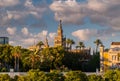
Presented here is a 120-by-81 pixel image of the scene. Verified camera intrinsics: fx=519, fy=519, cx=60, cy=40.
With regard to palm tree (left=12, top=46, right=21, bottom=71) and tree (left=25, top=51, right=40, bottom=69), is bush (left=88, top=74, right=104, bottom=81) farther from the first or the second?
palm tree (left=12, top=46, right=21, bottom=71)

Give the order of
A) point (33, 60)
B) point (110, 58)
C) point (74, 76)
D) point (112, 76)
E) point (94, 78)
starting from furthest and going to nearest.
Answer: point (110, 58)
point (33, 60)
point (112, 76)
point (94, 78)
point (74, 76)

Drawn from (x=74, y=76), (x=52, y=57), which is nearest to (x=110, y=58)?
(x=52, y=57)

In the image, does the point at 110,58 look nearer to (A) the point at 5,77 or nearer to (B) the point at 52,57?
(B) the point at 52,57

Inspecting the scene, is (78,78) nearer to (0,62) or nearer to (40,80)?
(40,80)

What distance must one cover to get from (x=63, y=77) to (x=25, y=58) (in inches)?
1771

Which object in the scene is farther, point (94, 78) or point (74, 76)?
point (94, 78)

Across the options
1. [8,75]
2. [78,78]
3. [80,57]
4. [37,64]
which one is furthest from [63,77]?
[80,57]

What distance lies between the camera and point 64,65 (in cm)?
15775

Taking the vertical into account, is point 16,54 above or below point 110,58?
above

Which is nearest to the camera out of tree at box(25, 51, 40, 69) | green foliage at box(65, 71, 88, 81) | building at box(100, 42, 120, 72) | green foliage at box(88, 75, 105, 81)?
green foliage at box(65, 71, 88, 81)

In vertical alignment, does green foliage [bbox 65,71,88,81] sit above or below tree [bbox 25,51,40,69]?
below

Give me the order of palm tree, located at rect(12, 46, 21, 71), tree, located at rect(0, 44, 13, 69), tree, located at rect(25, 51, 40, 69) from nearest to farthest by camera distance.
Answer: tree, located at rect(25, 51, 40, 69), palm tree, located at rect(12, 46, 21, 71), tree, located at rect(0, 44, 13, 69)

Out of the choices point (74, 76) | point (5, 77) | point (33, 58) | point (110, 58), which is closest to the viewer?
point (5, 77)

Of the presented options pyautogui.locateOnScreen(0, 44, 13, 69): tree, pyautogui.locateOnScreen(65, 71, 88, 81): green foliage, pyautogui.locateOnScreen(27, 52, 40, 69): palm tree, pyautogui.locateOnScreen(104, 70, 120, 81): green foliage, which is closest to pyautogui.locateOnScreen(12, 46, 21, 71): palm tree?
pyautogui.locateOnScreen(0, 44, 13, 69): tree
